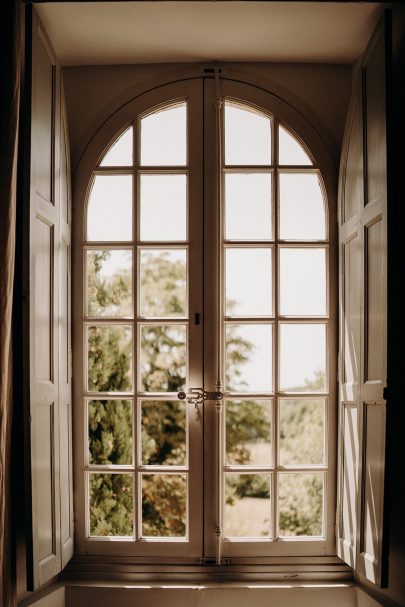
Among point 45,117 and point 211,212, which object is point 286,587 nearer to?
point 211,212

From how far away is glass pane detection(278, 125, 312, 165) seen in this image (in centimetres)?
310

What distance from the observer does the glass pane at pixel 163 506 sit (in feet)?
20.3

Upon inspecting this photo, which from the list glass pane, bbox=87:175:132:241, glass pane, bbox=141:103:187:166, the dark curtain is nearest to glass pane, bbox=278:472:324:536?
glass pane, bbox=87:175:132:241

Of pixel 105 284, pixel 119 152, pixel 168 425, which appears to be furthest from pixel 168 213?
pixel 168 425

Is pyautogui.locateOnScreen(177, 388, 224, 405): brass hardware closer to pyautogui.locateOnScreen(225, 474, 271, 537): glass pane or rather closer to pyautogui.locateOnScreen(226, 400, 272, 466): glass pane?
pyautogui.locateOnScreen(226, 400, 272, 466): glass pane

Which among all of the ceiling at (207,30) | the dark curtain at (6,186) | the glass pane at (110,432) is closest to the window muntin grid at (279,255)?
the ceiling at (207,30)

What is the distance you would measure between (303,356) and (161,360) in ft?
9.51

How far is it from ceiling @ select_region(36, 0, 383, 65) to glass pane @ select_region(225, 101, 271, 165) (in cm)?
26

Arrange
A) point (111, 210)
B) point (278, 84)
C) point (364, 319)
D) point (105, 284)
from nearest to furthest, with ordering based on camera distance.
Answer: point (364, 319), point (278, 84), point (111, 210), point (105, 284)

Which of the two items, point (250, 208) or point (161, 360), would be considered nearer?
point (250, 208)

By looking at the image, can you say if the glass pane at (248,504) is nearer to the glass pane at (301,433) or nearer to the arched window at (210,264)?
the glass pane at (301,433)

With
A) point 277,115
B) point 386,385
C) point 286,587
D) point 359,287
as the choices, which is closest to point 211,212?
point 277,115

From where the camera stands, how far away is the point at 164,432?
7043mm

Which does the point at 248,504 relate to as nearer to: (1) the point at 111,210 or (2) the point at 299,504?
(2) the point at 299,504
